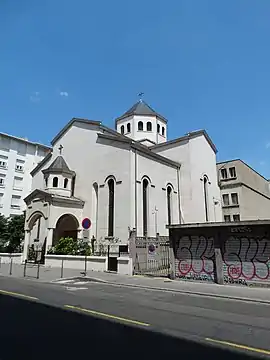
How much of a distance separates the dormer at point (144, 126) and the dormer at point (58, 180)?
1335cm

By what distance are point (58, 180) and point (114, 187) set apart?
6227 millimetres

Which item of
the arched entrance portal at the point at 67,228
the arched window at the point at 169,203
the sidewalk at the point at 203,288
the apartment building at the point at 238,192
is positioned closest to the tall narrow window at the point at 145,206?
the arched window at the point at 169,203

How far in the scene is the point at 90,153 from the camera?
30844 mm

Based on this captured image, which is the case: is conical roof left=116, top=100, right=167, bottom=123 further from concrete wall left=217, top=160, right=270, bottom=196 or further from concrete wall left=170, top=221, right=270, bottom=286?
concrete wall left=170, top=221, right=270, bottom=286

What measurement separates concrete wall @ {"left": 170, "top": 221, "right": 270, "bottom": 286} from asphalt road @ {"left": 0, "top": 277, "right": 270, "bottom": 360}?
3.83m

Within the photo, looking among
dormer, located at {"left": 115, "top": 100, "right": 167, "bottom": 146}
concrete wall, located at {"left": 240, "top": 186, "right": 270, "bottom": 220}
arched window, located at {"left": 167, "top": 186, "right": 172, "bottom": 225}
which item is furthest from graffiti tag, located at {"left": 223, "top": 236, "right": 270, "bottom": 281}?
concrete wall, located at {"left": 240, "top": 186, "right": 270, "bottom": 220}

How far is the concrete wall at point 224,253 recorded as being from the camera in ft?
45.2

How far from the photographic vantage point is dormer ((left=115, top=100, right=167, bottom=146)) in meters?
41.4

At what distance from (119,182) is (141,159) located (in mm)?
3344

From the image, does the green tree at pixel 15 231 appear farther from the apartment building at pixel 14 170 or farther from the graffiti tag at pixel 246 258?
the graffiti tag at pixel 246 258

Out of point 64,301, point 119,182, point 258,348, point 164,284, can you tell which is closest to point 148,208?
point 119,182

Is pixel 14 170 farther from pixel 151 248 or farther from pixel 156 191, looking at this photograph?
pixel 151 248

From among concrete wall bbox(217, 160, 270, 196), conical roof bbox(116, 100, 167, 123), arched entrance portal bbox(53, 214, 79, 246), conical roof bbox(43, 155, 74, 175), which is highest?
conical roof bbox(116, 100, 167, 123)

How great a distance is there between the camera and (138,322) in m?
6.75
